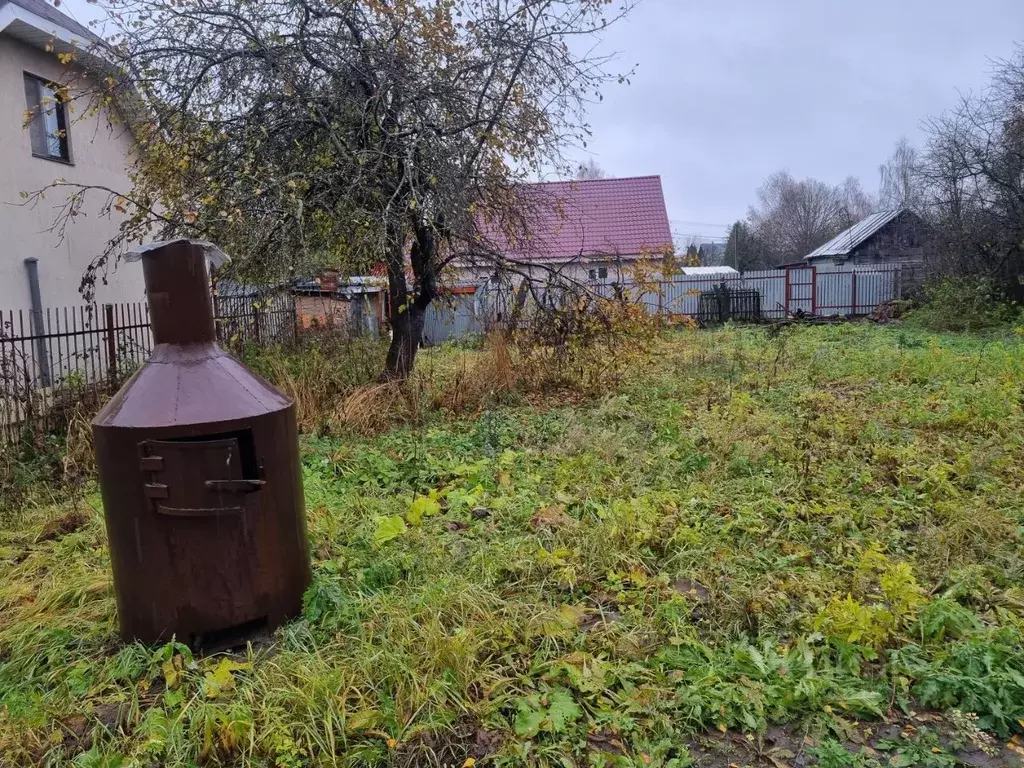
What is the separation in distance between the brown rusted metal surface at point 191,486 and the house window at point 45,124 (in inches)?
345

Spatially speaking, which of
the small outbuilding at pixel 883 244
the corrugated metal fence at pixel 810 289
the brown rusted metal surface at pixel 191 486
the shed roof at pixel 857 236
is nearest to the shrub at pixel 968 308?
the corrugated metal fence at pixel 810 289

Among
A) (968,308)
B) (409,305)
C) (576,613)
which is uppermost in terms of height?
(409,305)

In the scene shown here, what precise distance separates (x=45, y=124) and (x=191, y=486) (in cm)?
1054

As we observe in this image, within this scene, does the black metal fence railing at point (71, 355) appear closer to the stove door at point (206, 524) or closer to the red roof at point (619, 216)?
the stove door at point (206, 524)

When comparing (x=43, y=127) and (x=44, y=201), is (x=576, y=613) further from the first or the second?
(x=43, y=127)

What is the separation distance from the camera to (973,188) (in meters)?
18.3

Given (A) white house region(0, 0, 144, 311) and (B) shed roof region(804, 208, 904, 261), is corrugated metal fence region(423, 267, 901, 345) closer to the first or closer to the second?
(B) shed roof region(804, 208, 904, 261)

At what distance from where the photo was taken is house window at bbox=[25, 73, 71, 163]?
9.97m

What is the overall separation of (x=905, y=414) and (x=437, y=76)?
646 cm

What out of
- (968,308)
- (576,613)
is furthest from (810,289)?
(576,613)

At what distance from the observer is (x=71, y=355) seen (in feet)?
28.9

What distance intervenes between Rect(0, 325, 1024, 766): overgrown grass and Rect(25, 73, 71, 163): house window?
7791mm

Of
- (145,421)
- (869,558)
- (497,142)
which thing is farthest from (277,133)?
(869,558)

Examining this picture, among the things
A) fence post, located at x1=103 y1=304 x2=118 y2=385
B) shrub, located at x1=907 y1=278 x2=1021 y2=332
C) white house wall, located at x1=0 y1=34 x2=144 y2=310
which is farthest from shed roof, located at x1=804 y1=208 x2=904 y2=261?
fence post, located at x1=103 y1=304 x2=118 y2=385
